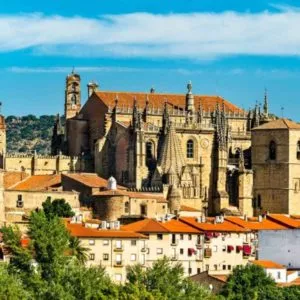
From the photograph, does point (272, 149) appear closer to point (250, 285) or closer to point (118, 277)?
point (250, 285)

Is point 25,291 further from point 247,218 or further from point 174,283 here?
point 247,218

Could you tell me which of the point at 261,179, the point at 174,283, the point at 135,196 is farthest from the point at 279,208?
the point at 174,283

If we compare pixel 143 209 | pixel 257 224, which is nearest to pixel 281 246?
pixel 257 224

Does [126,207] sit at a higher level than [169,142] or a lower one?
Result: lower

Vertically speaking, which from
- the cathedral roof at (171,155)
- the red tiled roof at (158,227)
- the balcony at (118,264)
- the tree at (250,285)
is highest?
the cathedral roof at (171,155)

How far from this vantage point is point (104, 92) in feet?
408

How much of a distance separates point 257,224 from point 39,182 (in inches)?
611

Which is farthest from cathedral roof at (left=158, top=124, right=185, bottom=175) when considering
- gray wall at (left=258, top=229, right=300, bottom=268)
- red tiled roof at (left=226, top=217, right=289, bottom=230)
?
gray wall at (left=258, top=229, right=300, bottom=268)

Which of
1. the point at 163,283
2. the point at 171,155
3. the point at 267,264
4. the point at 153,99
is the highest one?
the point at 153,99

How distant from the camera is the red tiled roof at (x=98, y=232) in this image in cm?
9538

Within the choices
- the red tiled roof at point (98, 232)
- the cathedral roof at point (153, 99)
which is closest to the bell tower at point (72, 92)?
the cathedral roof at point (153, 99)

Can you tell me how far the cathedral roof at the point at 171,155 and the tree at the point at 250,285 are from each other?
2058 cm

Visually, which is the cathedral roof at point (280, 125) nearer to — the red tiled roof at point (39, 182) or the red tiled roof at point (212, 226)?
the red tiled roof at point (212, 226)

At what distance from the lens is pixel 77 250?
92.8 m
